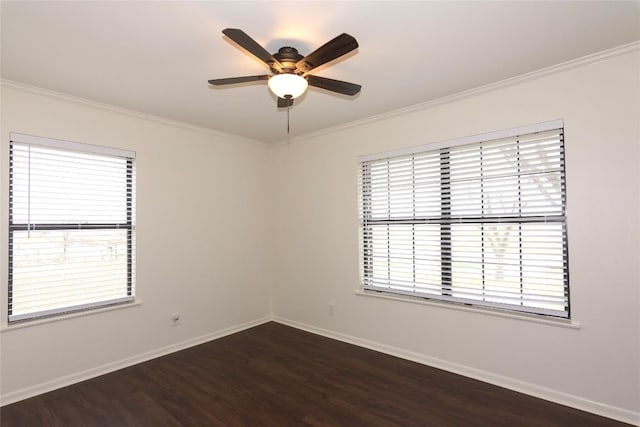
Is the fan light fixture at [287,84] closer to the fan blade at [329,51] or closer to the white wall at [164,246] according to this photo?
the fan blade at [329,51]

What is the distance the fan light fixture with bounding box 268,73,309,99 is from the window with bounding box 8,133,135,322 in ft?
6.98

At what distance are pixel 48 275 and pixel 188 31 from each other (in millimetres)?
2444

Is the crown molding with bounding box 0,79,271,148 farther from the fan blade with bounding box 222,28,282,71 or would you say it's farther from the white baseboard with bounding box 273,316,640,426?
the white baseboard with bounding box 273,316,640,426

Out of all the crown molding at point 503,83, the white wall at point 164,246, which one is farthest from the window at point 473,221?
the white wall at point 164,246

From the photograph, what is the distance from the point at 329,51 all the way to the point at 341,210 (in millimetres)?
2353

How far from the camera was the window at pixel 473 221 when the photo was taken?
270 cm

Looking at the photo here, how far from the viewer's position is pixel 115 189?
3387 millimetres

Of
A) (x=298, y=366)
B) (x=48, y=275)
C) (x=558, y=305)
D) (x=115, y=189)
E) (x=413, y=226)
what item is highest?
(x=115, y=189)

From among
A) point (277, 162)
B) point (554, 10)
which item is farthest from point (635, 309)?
point (277, 162)

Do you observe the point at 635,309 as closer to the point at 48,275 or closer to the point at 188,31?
the point at 188,31

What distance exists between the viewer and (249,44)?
1771 mm

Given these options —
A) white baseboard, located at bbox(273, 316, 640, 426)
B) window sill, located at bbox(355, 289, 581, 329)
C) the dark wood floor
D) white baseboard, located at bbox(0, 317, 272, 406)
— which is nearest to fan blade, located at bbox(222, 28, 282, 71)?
the dark wood floor

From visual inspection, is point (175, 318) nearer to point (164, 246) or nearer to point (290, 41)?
point (164, 246)

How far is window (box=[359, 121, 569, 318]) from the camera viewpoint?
2.70 m
